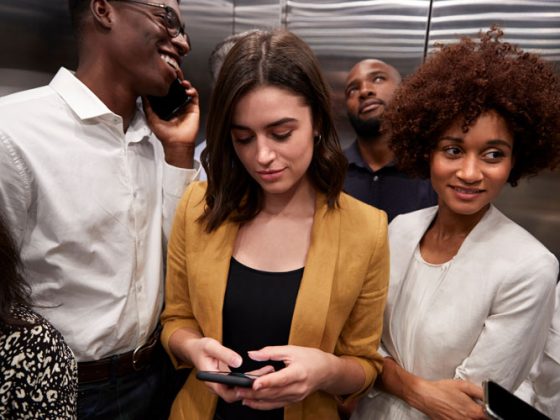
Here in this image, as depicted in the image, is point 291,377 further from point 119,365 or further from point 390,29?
point 390,29

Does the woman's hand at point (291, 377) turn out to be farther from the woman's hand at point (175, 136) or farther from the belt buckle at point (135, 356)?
the woman's hand at point (175, 136)

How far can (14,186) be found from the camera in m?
1.30

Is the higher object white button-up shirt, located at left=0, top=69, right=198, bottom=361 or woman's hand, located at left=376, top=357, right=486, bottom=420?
white button-up shirt, located at left=0, top=69, right=198, bottom=361

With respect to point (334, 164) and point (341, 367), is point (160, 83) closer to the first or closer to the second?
point (334, 164)

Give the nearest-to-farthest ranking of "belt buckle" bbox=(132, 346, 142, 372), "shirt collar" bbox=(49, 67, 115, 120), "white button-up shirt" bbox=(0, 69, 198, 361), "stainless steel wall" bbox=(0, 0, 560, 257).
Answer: "white button-up shirt" bbox=(0, 69, 198, 361) → "shirt collar" bbox=(49, 67, 115, 120) → "belt buckle" bbox=(132, 346, 142, 372) → "stainless steel wall" bbox=(0, 0, 560, 257)

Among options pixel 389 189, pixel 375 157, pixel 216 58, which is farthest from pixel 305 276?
pixel 216 58

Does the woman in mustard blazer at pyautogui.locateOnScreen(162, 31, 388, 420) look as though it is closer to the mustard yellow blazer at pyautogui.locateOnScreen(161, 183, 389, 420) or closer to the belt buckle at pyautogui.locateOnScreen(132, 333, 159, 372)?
the mustard yellow blazer at pyautogui.locateOnScreen(161, 183, 389, 420)

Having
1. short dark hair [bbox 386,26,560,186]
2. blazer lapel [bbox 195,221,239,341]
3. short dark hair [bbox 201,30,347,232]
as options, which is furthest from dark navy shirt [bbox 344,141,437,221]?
blazer lapel [bbox 195,221,239,341]

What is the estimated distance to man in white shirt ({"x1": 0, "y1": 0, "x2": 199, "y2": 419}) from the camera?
1.36 m

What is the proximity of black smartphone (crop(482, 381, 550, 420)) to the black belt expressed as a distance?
1.10 m

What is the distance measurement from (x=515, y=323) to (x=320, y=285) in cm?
56

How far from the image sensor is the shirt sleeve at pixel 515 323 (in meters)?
1.25

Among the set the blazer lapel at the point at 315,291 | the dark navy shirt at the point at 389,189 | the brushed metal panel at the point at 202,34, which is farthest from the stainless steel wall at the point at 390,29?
the blazer lapel at the point at 315,291

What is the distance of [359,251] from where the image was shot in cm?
124
